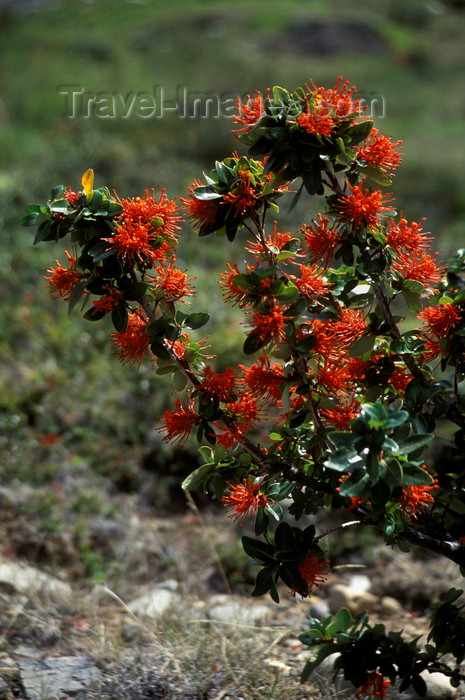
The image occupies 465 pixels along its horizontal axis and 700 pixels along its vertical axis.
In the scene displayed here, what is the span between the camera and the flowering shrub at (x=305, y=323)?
1574mm

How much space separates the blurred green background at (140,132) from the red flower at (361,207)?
7.74 feet

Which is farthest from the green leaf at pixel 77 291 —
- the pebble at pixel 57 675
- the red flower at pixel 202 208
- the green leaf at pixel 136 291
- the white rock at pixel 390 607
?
the white rock at pixel 390 607

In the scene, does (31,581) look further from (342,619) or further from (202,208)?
(202,208)

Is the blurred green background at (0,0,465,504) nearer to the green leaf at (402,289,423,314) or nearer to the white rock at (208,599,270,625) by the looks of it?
the white rock at (208,599,270,625)

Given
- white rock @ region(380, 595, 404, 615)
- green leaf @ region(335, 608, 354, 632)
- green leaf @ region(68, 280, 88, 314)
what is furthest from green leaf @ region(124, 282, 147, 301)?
white rock @ region(380, 595, 404, 615)

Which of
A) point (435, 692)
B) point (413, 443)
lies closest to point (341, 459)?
point (413, 443)

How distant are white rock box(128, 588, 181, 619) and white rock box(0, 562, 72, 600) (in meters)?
0.29

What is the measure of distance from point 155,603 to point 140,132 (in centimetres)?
691

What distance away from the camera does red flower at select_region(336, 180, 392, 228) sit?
1.60 meters

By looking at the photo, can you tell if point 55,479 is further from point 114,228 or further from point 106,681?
point 114,228

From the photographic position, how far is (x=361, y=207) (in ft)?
5.25

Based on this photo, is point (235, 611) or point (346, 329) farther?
point (235, 611)

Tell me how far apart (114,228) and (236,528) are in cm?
228

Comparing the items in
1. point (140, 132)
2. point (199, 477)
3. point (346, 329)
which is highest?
point (346, 329)
